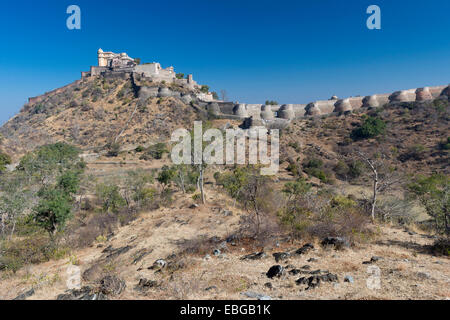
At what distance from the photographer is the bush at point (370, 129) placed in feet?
109

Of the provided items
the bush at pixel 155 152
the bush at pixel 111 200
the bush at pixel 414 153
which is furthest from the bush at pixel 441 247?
the bush at pixel 155 152

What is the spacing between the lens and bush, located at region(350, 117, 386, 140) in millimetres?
33344

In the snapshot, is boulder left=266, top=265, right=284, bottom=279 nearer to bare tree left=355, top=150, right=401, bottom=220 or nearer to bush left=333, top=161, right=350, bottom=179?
bare tree left=355, top=150, right=401, bottom=220

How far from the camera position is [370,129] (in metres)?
33.3

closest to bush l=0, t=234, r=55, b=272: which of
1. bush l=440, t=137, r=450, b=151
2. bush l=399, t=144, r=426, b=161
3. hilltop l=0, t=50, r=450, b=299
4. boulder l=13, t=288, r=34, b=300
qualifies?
hilltop l=0, t=50, r=450, b=299

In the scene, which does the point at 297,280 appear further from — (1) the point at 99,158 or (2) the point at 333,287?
(1) the point at 99,158

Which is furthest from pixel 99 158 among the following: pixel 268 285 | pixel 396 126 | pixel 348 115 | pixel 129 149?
pixel 396 126

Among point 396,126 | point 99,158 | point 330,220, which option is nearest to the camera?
point 330,220

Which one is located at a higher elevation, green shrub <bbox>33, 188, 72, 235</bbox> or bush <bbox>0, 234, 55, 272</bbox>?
green shrub <bbox>33, 188, 72, 235</bbox>

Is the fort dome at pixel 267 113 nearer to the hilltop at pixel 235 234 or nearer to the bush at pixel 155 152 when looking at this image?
the hilltop at pixel 235 234

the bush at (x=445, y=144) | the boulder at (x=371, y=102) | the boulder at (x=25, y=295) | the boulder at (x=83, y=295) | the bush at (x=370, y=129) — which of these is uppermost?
the boulder at (x=371, y=102)

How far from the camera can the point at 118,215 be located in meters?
12.4

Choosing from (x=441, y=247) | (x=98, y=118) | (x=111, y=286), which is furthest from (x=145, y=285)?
(x=98, y=118)

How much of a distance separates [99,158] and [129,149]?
421cm
